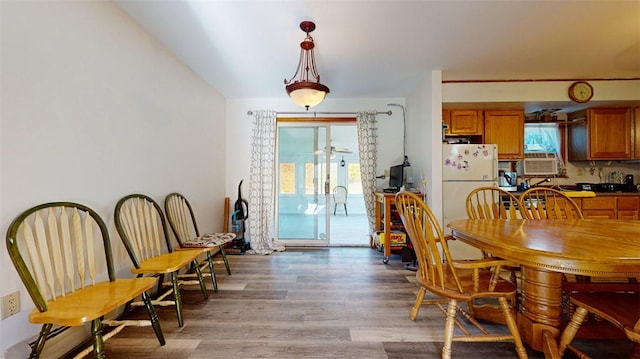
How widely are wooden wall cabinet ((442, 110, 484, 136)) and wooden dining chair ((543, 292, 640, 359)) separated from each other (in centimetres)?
283

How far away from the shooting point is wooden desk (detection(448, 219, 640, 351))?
1139 millimetres

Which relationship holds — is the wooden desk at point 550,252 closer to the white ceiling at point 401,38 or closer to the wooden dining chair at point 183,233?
the white ceiling at point 401,38

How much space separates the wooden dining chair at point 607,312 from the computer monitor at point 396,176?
94.4 inches

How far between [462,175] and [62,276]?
3795 mm

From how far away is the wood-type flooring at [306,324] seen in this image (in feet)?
5.60

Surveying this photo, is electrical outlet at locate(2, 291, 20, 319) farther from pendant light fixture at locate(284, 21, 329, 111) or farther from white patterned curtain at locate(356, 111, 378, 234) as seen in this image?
white patterned curtain at locate(356, 111, 378, 234)

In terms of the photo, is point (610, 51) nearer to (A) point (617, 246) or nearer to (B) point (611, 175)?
(B) point (611, 175)

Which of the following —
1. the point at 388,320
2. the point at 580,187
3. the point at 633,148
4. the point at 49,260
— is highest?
the point at 633,148

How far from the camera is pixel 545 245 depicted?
131cm

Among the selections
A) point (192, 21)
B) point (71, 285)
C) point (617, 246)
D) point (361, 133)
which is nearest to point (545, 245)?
point (617, 246)

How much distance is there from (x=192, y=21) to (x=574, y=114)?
528cm

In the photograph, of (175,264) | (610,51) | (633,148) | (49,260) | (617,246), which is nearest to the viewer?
(617,246)

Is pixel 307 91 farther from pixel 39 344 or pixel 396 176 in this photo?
pixel 39 344

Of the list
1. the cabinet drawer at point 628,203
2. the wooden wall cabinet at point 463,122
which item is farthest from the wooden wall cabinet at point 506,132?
the cabinet drawer at point 628,203
